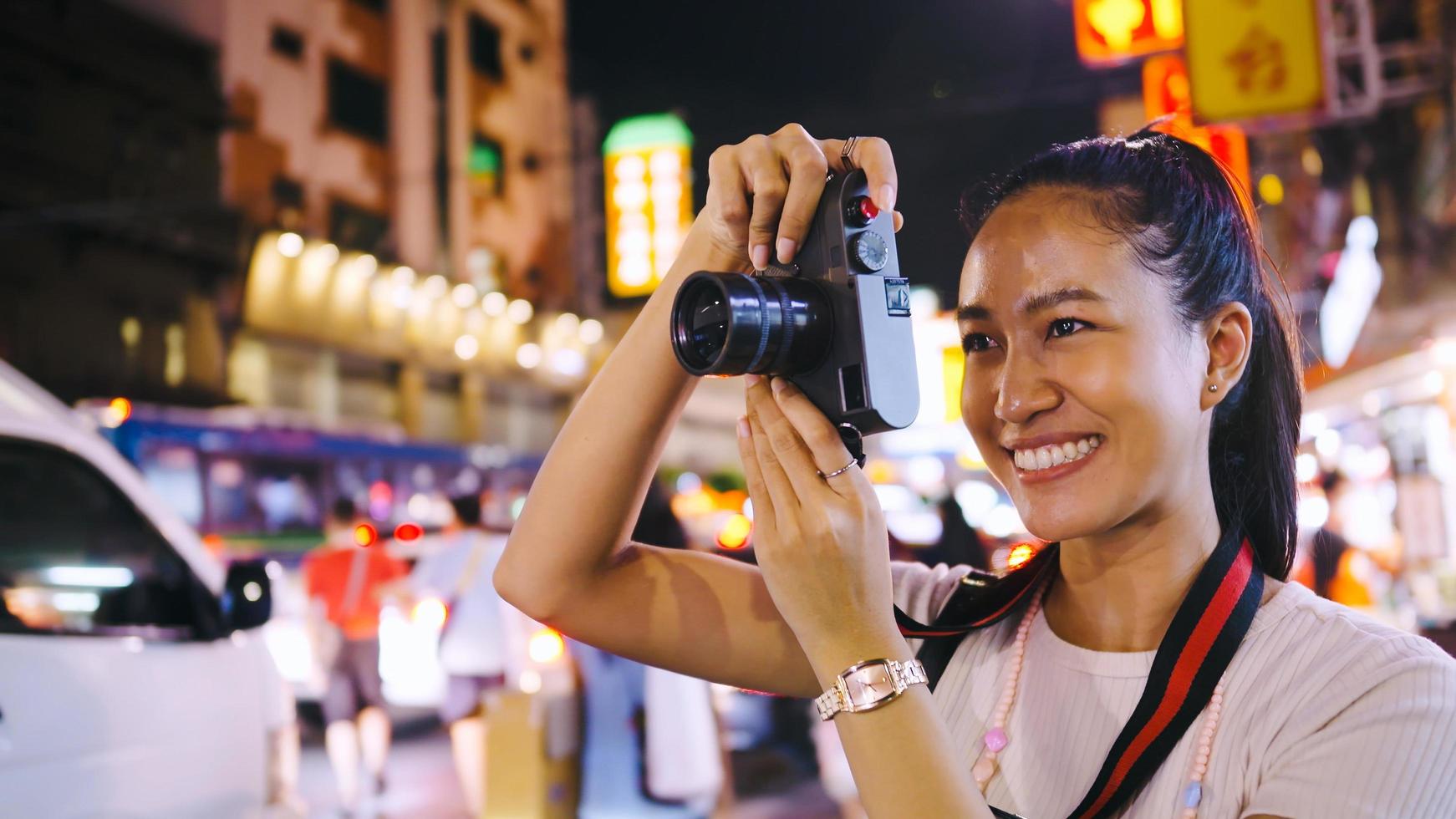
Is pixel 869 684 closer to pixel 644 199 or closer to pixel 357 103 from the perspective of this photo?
pixel 644 199

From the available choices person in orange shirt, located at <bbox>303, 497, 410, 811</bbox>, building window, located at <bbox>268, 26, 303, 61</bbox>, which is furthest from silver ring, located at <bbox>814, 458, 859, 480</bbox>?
building window, located at <bbox>268, 26, 303, 61</bbox>

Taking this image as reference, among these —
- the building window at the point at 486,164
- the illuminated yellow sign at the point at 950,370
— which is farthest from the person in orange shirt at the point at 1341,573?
the building window at the point at 486,164

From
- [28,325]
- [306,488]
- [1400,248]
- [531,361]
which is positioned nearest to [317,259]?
[28,325]

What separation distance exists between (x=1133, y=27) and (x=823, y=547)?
341 inches

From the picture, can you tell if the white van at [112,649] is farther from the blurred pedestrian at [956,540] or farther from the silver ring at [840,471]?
the blurred pedestrian at [956,540]

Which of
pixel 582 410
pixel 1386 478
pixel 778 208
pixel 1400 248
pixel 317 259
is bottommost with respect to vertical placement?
pixel 1386 478

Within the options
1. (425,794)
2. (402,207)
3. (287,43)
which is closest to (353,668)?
(425,794)

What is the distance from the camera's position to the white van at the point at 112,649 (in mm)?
2357

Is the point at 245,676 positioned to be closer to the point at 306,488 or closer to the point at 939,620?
the point at 939,620

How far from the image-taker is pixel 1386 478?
11742mm

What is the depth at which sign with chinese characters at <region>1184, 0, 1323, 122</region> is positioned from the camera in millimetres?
6848

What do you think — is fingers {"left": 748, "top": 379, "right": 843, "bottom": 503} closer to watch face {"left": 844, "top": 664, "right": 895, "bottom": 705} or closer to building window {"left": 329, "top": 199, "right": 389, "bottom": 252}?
watch face {"left": 844, "top": 664, "right": 895, "bottom": 705}

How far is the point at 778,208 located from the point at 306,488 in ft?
36.2

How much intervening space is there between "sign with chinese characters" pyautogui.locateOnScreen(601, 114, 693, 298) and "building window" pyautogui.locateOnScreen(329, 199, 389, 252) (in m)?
7.17
